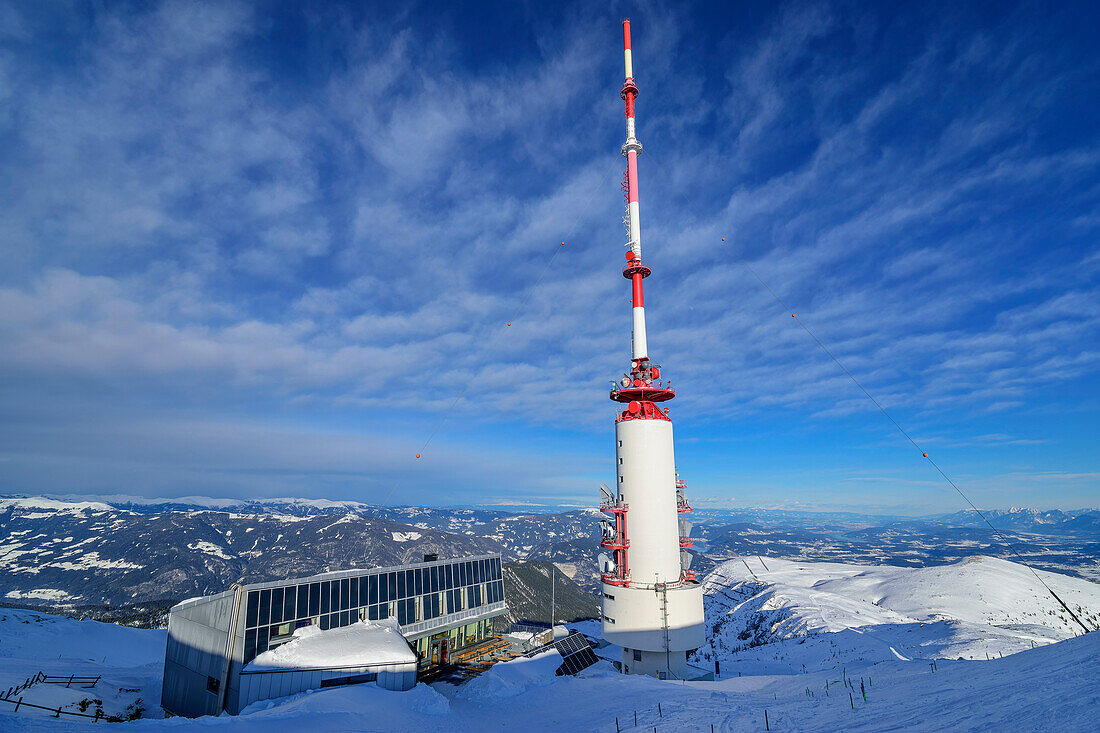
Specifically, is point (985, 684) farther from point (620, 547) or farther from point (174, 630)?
point (174, 630)

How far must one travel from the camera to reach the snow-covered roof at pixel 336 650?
32375mm

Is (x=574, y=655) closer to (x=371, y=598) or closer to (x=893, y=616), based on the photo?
(x=371, y=598)

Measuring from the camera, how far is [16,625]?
63812 millimetres

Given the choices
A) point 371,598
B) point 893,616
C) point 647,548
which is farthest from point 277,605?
point 893,616

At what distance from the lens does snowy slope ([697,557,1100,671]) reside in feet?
140

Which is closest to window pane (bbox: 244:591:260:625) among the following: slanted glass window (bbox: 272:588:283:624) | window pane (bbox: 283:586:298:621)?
slanted glass window (bbox: 272:588:283:624)

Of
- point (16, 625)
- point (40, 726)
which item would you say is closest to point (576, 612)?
point (16, 625)

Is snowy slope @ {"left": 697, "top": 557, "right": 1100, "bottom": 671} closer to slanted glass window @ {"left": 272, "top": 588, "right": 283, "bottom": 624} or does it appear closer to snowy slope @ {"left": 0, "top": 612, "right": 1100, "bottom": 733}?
snowy slope @ {"left": 0, "top": 612, "right": 1100, "bottom": 733}

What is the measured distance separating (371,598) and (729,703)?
97.2 feet

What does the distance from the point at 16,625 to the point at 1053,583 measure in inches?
7223

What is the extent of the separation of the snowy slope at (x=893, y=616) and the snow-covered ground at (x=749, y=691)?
51 cm

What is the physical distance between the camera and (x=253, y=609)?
1332 inches

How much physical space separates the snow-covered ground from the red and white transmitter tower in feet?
11.8

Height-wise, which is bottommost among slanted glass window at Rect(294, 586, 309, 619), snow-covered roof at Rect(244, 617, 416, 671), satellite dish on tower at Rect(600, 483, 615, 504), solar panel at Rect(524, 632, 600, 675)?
solar panel at Rect(524, 632, 600, 675)
